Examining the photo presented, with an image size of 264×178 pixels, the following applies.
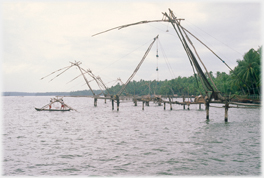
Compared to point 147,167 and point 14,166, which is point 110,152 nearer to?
point 147,167

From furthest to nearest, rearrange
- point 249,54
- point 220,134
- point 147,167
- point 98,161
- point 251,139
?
1. point 249,54
2. point 220,134
3. point 251,139
4. point 98,161
5. point 147,167

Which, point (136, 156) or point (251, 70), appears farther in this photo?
point (251, 70)

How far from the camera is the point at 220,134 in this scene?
2116 centimetres

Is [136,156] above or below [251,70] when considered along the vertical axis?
below

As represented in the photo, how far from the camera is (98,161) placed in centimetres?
1337

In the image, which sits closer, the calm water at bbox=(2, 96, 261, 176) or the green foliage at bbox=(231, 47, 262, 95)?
the calm water at bbox=(2, 96, 261, 176)

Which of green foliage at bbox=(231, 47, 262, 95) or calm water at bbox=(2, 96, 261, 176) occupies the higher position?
green foliage at bbox=(231, 47, 262, 95)

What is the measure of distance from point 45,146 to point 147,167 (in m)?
8.36

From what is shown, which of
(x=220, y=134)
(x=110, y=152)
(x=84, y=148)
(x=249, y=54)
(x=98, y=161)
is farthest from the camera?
(x=249, y=54)

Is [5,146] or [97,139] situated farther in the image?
[97,139]

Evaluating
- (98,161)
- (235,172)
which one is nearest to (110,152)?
(98,161)

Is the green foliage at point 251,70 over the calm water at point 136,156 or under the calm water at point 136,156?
over

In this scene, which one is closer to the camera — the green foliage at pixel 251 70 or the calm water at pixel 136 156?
the calm water at pixel 136 156

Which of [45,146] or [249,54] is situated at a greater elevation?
[249,54]
